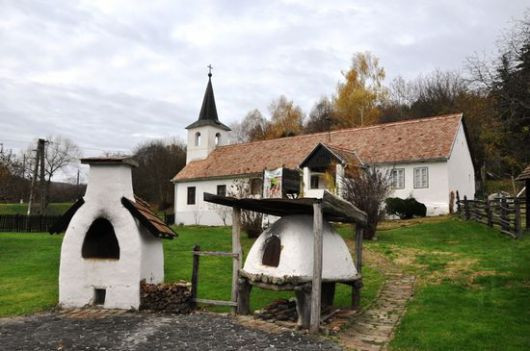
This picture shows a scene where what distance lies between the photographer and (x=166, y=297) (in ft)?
30.4

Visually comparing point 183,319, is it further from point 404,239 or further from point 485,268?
point 404,239

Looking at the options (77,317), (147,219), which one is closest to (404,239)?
(147,219)

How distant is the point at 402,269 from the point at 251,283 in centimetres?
606

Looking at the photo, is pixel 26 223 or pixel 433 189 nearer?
pixel 433 189

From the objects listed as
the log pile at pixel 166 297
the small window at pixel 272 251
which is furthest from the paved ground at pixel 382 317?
the log pile at pixel 166 297

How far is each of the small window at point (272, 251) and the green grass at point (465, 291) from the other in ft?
7.99

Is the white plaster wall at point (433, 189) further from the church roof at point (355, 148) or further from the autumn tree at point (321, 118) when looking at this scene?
the autumn tree at point (321, 118)

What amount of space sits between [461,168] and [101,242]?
23765 mm

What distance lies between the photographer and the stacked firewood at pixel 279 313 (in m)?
8.32

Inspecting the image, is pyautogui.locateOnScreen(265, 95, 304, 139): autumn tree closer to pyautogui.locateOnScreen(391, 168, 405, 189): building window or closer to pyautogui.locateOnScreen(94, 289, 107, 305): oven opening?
pyautogui.locateOnScreen(391, 168, 405, 189): building window

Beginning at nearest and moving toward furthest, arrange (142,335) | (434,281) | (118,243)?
(142,335), (118,243), (434,281)

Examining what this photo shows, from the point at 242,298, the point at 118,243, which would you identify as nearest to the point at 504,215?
the point at 242,298

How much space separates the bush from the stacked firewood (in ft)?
56.3

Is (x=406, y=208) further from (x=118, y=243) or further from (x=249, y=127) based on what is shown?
(x=249, y=127)
